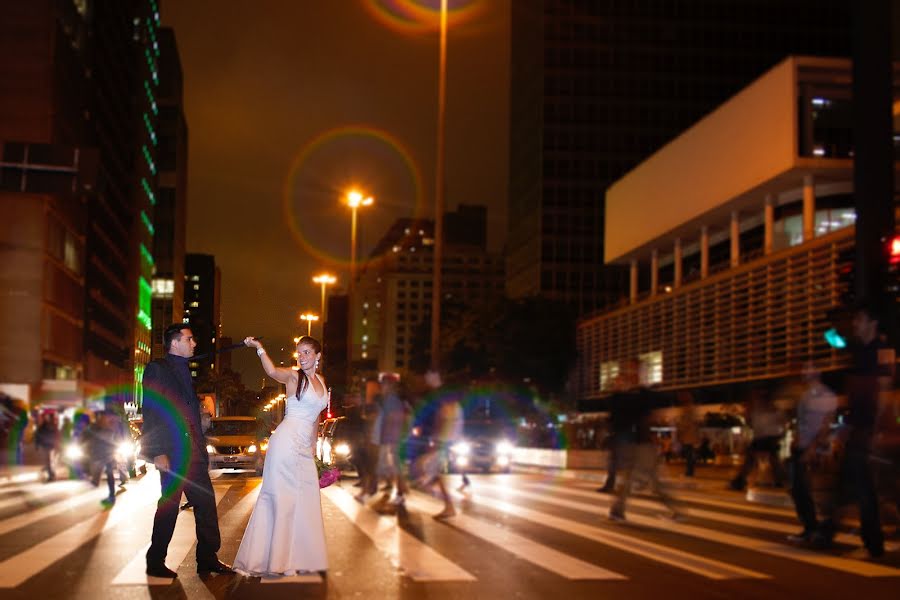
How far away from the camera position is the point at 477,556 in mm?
9594

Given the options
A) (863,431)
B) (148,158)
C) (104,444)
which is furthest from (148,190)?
(863,431)

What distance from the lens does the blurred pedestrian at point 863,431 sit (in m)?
9.67

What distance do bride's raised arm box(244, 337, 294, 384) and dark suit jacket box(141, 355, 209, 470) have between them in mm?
712

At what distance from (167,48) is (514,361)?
83.6 meters

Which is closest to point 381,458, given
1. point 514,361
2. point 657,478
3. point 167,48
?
point 657,478

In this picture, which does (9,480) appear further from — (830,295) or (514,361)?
(514,361)

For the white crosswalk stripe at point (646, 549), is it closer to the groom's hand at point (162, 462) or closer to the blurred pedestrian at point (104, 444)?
the groom's hand at point (162, 462)

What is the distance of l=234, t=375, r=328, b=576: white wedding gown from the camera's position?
7570 millimetres

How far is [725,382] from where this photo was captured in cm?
4503

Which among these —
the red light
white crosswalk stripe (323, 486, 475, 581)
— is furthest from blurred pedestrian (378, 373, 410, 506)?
the red light

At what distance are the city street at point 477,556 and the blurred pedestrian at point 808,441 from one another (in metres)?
0.37

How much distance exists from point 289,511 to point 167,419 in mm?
1097

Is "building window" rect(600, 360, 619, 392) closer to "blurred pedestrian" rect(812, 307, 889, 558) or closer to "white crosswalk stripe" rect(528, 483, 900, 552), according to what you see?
"white crosswalk stripe" rect(528, 483, 900, 552)

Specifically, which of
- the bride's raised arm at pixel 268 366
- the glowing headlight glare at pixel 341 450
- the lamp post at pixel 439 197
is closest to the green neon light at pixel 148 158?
the lamp post at pixel 439 197
